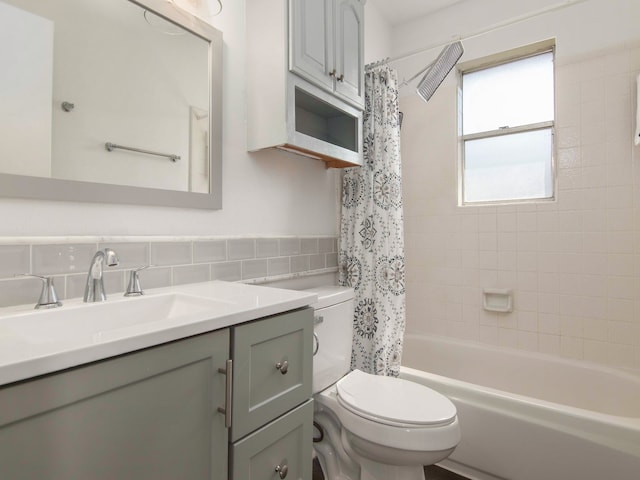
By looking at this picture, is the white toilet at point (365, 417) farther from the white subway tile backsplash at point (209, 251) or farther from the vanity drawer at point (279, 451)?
the white subway tile backsplash at point (209, 251)

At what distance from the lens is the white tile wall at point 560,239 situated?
1.83 metres

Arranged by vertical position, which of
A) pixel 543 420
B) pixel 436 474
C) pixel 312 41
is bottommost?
pixel 436 474

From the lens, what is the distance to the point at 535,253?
205cm

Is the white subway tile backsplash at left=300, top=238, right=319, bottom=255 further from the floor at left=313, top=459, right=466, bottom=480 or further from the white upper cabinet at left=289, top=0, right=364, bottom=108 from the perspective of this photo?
the floor at left=313, top=459, right=466, bottom=480

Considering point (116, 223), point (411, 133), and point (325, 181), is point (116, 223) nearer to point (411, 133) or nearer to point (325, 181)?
point (325, 181)

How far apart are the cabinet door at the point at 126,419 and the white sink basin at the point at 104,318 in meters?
0.07

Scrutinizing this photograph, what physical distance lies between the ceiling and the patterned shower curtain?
78 cm

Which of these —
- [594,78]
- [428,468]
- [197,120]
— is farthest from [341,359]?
[594,78]

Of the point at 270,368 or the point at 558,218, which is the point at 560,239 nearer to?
the point at 558,218

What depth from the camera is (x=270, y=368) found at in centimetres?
87

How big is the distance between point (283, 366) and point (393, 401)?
1.96 feet

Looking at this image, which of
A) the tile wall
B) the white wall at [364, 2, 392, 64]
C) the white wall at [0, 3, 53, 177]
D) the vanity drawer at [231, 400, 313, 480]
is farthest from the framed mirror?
the white wall at [364, 2, 392, 64]

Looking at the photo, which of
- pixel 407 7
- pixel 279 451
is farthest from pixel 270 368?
pixel 407 7

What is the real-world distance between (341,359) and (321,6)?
158cm
